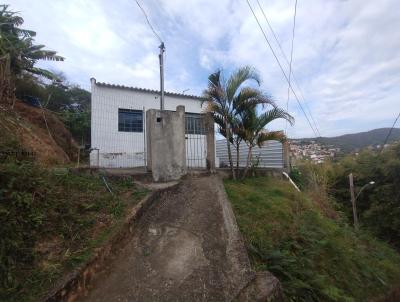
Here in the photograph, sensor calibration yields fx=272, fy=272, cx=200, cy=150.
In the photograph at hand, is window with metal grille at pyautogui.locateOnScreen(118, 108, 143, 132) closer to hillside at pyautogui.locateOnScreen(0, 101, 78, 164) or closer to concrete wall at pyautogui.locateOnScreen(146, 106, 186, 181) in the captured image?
hillside at pyautogui.locateOnScreen(0, 101, 78, 164)

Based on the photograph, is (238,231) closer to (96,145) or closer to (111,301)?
(111,301)

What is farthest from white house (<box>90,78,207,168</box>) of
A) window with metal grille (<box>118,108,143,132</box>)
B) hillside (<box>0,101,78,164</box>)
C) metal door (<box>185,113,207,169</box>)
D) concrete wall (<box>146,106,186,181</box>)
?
concrete wall (<box>146,106,186,181</box>)

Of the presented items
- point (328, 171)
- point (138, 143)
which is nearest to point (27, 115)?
point (138, 143)

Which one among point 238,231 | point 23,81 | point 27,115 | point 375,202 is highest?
point 23,81

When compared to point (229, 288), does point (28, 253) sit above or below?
above

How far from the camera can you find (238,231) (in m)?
4.64

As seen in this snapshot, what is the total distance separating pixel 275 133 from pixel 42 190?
624 centimetres

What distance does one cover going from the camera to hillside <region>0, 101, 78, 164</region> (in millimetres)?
5389

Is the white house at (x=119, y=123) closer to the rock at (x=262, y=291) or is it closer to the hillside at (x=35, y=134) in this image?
the hillside at (x=35, y=134)

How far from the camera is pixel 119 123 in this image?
11.8 meters

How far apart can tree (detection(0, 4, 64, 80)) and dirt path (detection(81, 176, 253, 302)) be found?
914 cm

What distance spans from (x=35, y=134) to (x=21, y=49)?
4364 mm

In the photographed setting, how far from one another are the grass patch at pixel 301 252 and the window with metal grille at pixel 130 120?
631 cm

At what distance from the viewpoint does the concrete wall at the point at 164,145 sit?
6.45 m
